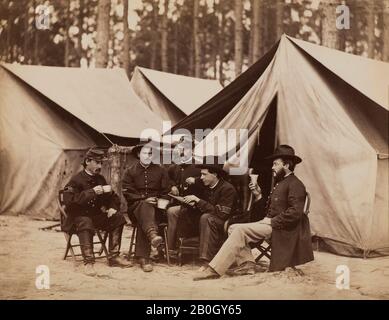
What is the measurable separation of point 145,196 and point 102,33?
12.8 feet

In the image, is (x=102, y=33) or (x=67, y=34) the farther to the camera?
(x=67, y=34)

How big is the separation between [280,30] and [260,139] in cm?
249

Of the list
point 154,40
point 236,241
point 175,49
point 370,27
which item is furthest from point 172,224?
point 175,49

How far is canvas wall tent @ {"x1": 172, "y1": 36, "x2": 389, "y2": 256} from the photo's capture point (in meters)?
5.51

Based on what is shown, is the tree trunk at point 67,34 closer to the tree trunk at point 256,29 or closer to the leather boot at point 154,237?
the tree trunk at point 256,29

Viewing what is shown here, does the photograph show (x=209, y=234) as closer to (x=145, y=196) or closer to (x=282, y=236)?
(x=282, y=236)

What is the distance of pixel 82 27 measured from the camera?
837 centimetres

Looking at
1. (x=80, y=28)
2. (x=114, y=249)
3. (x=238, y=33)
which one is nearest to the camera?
(x=114, y=249)

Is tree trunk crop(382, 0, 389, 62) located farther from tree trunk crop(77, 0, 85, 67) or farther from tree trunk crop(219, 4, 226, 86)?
tree trunk crop(77, 0, 85, 67)

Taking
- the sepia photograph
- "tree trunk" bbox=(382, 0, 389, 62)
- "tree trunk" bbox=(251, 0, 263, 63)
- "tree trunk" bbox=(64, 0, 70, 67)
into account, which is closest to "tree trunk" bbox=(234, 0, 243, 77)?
the sepia photograph

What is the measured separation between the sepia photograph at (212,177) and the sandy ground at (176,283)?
1 cm

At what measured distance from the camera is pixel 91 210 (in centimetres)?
523
